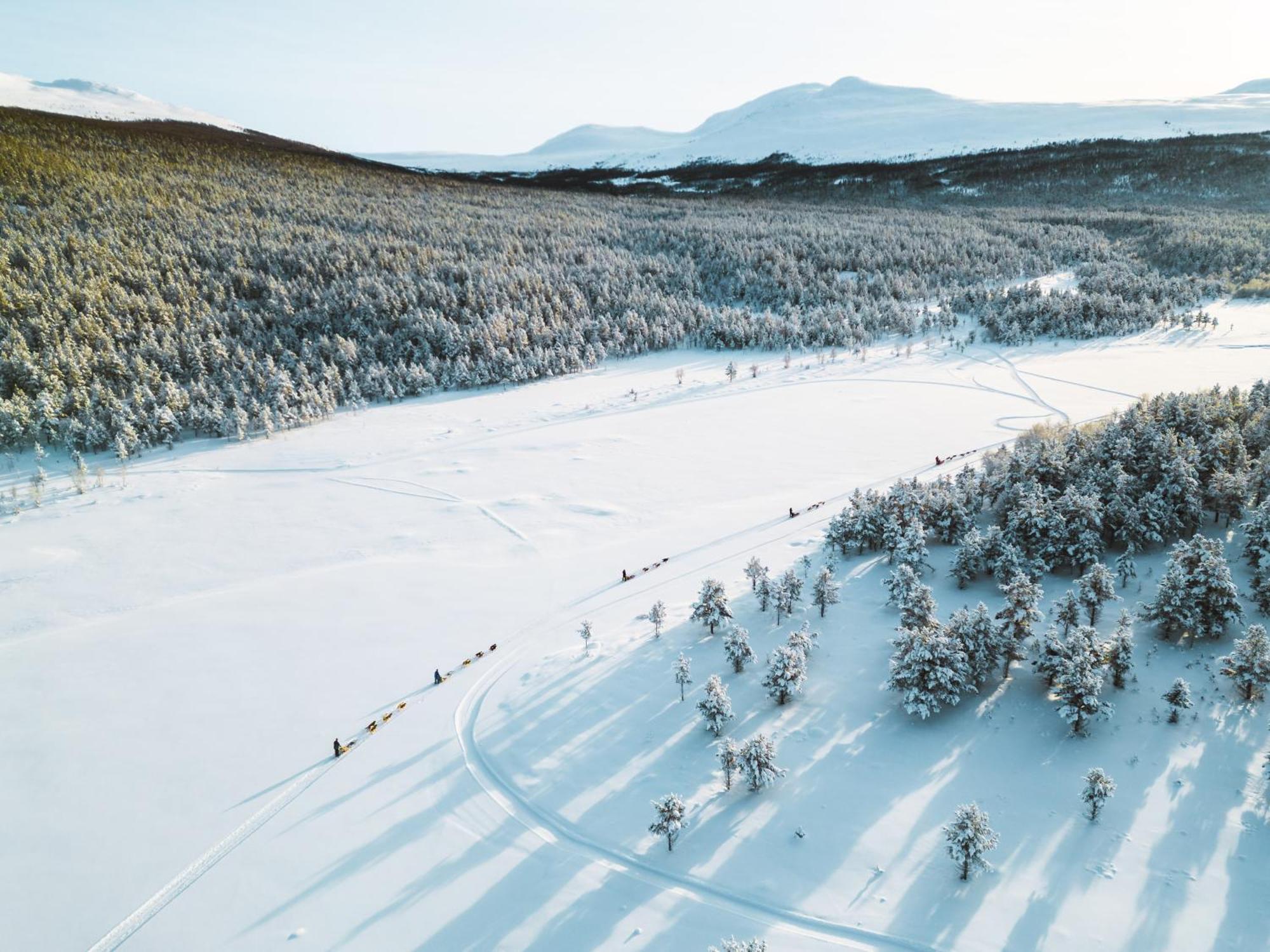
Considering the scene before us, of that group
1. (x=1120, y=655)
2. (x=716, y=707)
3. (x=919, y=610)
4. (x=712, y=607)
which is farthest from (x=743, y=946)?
(x=1120, y=655)

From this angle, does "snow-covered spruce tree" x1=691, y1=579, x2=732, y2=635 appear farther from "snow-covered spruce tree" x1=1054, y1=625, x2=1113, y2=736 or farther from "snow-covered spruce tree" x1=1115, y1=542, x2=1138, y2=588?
"snow-covered spruce tree" x1=1115, y1=542, x2=1138, y2=588

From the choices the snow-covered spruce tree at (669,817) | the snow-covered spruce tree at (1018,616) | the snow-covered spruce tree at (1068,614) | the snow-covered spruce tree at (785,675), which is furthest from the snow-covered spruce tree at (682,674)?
the snow-covered spruce tree at (1068,614)

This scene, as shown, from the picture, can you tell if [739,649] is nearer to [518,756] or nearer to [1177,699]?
[518,756]

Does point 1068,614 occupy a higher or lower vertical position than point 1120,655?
higher

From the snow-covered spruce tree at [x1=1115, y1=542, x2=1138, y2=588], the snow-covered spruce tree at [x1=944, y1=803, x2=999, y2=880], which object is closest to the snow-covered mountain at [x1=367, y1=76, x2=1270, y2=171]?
the snow-covered spruce tree at [x1=1115, y1=542, x2=1138, y2=588]

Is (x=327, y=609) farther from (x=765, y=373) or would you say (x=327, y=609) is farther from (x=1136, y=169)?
(x=1136, y=169)

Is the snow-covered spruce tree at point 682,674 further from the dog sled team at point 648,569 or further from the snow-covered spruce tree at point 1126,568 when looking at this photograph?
the snow-covered spruce tree at point 1126,568
